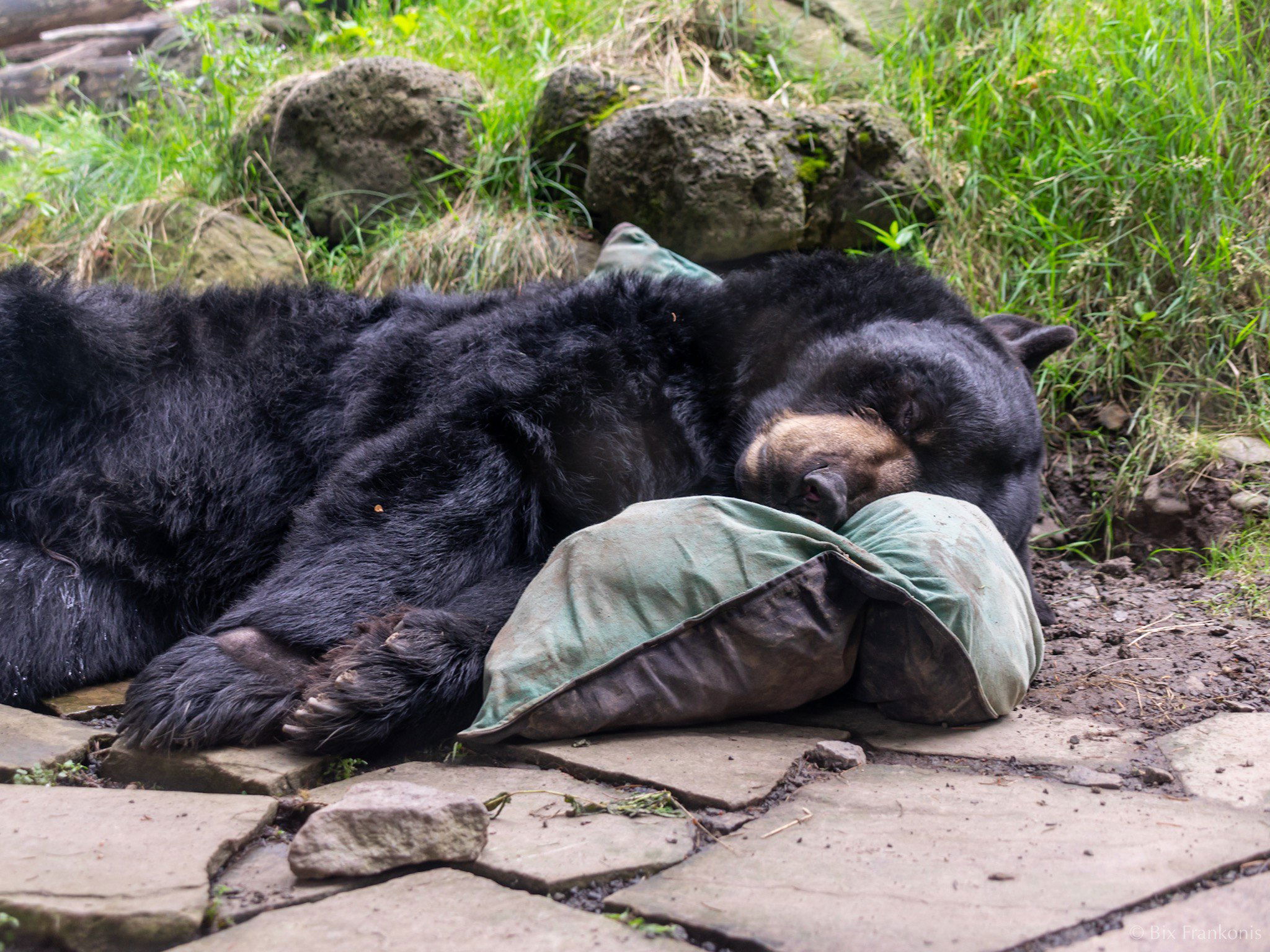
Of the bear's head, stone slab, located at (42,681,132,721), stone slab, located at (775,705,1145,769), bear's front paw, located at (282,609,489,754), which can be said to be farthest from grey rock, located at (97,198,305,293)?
stone slab, located at (775,705,1145,769)

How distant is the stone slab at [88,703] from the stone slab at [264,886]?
109cm

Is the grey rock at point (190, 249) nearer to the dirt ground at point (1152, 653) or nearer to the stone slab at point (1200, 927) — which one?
the dirt ground at point (1152, 653)

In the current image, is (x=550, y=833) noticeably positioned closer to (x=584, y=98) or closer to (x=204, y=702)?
(x=204, y=702)

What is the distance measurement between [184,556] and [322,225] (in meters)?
3.04

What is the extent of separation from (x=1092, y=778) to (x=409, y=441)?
1731mm

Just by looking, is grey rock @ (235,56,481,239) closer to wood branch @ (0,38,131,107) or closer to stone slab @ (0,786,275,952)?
stone slab @ (0,786,275,952)

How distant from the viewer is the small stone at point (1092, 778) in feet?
5.72

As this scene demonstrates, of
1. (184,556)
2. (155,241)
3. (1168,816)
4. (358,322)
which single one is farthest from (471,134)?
(1168,816)

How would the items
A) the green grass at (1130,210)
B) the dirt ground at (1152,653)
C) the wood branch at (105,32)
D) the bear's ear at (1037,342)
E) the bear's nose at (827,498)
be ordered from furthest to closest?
1. the wood branch at (105,32)
2. the green grass at (1130,210)
3. the bear's ear at (1037,342)
4. the bear's nose at (827,498)
5. the dirt ground at (1152,653)

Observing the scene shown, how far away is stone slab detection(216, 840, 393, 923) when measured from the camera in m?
1.27

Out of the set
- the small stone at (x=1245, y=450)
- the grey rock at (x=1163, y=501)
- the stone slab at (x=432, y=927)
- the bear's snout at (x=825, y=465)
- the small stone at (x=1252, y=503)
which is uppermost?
the stone slab at (x=432, y=927)

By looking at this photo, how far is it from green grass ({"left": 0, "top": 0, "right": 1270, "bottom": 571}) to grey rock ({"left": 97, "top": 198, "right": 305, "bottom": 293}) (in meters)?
0.17

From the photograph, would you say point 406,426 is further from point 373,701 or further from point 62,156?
point 62,156

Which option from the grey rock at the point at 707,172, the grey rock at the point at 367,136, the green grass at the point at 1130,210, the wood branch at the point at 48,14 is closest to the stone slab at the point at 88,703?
the grey rock at the point at 707,172
